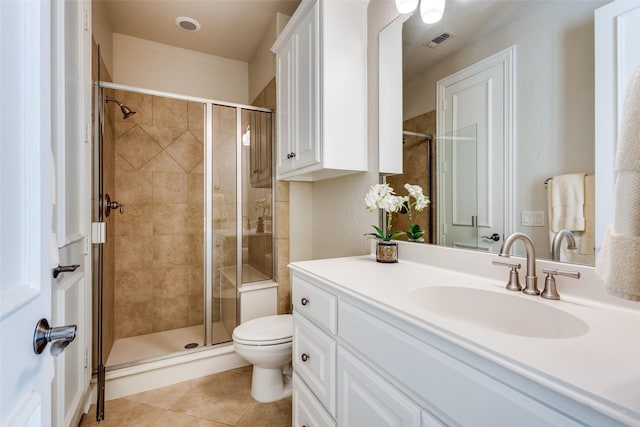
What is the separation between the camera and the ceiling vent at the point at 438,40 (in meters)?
1.29

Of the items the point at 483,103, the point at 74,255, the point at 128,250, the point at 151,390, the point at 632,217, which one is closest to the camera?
the point at 632,217

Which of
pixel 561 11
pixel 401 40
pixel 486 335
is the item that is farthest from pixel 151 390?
pixel 561 11

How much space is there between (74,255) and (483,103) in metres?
1.94

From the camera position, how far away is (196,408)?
1.70 metres

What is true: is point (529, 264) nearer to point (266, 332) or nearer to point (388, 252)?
point (388, 252)

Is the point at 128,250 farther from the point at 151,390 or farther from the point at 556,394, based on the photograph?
the point at 556,394

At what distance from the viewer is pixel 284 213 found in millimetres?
2283

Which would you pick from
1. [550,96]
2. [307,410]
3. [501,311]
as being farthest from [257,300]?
[550,96]

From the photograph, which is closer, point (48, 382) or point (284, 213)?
point (48, 382)

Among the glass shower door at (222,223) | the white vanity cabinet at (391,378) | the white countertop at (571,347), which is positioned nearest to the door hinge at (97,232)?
the glass shower door at (222,223)

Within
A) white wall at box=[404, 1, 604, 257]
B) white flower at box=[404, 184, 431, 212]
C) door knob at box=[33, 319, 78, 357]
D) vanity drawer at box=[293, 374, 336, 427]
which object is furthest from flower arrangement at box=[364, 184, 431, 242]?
door knob at box=[33, 319, 78, 357]

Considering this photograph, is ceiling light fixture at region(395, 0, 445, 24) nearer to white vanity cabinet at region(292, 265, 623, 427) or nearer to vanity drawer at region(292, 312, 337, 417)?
white vanity cabinet at region(292, 265, 623, 427)

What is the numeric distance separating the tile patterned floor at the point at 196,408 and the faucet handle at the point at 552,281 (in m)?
1.44

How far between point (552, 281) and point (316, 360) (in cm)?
85
